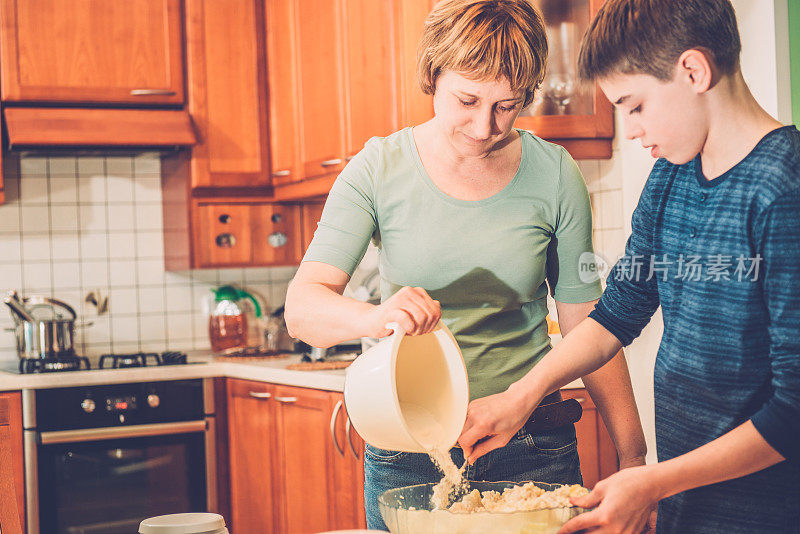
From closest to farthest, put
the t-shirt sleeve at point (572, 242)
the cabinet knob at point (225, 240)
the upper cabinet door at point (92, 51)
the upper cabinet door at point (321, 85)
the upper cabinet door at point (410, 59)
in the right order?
the t-shirt sleeve at point (572, 242) < the upper cabinet door at point (410, 59) < the upper cabinet door at point (321, 85) < the upper cabinet door at point (92, 51) < the cabinet knob at point (225, 240)

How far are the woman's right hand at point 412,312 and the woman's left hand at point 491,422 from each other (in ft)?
0.63

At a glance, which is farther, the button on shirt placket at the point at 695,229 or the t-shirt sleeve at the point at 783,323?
the button on shirt placket at the point at 695,229

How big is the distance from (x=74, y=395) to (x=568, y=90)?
171cm

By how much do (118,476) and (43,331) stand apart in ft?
1.87

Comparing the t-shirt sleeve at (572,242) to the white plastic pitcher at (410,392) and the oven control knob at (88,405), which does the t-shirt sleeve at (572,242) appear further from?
the oven control knob at (88,405)

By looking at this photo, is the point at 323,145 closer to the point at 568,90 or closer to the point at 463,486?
the point at 568,90

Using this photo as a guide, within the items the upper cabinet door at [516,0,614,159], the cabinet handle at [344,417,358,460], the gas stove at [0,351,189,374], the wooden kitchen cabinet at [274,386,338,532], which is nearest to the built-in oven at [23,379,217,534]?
the gas stove at [0,351,189,374]

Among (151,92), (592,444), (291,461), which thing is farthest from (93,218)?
(592,444)

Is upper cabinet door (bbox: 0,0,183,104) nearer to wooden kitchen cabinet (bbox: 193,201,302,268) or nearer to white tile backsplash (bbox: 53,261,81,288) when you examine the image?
wooden kitchen cabinet (bbox: 193,201,302,268)

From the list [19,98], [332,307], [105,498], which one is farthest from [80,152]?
[332,307]

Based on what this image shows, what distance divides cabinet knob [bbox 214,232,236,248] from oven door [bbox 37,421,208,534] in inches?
25.1

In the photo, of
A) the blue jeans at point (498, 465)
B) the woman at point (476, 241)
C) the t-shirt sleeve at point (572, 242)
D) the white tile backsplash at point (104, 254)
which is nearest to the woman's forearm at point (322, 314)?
the woman at point (476, 241)

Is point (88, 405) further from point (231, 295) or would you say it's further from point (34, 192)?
point (34, 192)

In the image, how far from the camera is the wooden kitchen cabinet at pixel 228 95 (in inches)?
118
